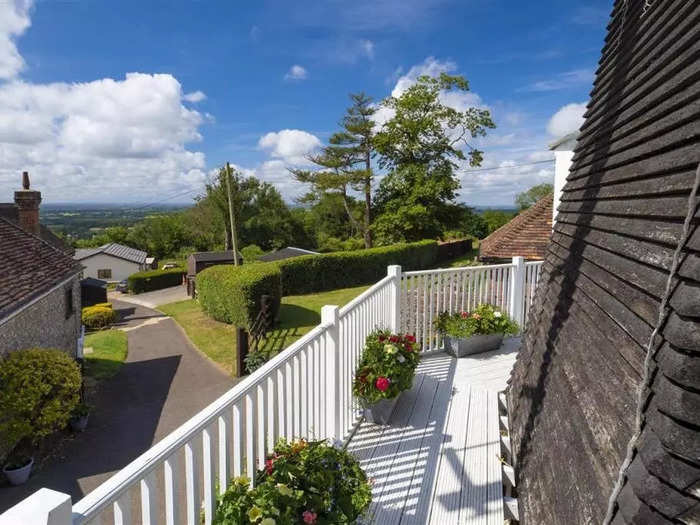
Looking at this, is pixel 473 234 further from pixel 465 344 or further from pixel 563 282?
pixel 563 282

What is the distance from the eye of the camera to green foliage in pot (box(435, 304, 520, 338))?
211 inches

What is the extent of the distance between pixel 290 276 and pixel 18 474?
42.9 ft

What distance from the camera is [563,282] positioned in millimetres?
2730

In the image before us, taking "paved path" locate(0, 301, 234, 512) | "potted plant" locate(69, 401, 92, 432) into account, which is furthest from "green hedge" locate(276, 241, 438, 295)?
"potted plant" locate(69, 401, 92, 432)

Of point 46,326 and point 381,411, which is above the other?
point 381,411

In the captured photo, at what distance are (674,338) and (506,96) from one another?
26698mm

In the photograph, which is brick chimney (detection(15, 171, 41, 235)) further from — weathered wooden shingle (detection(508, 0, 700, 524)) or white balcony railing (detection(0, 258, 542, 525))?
weathered wooden shingle (detection(508, 0, 700, 524))

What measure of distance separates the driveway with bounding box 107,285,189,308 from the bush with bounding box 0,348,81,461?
1765 centimetres

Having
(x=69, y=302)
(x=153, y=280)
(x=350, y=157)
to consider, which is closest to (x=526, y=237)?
(x=69, y=302)

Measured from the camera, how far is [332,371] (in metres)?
3.12

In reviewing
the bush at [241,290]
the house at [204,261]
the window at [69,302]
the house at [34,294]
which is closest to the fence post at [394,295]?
the house at [34,294]

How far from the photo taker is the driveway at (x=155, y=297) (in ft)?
84.5

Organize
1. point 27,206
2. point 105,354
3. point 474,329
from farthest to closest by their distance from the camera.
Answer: point 105,354
point 27,206
point 474,329

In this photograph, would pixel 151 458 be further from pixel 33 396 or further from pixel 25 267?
pixel 25 267
